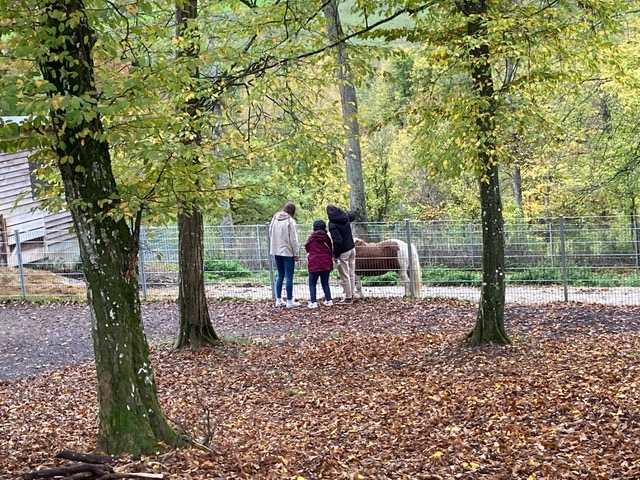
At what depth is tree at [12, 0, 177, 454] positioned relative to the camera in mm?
4793

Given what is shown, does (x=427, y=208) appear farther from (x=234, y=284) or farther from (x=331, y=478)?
(x=331, y=478)

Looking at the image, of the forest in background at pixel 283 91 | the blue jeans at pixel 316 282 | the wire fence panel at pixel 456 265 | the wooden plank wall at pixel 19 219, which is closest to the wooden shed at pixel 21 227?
the wooden plank wall at pixel 19 219

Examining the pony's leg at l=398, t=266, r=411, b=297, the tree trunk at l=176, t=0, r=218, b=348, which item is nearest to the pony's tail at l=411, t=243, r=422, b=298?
the pony's leg at l=398, t=266, r=411, b=297

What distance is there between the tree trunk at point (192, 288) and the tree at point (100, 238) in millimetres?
4381

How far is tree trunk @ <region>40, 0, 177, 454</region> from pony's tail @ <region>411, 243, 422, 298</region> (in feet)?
30.0

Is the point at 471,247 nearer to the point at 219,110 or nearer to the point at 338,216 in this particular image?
the point at 338,216

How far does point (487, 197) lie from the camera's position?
8781 millimetres

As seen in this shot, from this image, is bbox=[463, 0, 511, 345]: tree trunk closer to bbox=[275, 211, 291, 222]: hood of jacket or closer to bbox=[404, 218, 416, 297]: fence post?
bbox=[404, 218, 416, 297]: fence post

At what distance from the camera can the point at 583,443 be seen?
5746 mm

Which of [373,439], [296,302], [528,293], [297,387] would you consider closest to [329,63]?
[297,387]

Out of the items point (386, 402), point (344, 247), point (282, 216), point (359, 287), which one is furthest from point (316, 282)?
point (386, 402)

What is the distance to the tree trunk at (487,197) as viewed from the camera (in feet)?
26.9

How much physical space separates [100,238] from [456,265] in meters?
10.9

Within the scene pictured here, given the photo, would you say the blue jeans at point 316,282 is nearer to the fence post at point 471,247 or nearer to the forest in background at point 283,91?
the fence post at point 471,247
